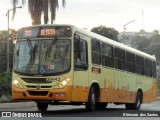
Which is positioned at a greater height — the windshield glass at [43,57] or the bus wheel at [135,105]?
the windshield glass at [43,57]

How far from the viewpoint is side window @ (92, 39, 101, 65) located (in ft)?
64.0

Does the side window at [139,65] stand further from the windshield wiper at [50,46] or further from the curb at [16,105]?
the windshield wiper at [50,46]

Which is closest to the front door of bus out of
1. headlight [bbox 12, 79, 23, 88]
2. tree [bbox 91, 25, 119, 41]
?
headlight [bbox 12, 79, 23, 88]

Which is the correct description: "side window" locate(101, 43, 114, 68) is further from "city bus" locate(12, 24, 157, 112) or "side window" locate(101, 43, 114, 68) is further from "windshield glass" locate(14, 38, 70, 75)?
"windshield glass" locate(14, 38, 70, 75)

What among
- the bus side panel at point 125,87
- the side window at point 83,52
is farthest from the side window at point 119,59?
the side window at point 83,52

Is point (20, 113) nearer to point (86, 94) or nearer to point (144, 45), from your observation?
point (86, 94)

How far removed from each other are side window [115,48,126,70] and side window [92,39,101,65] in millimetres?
2305

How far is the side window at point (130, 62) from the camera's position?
2431 cm

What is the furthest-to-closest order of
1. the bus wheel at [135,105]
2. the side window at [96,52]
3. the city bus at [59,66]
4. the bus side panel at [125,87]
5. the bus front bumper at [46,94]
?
the bus wheel at [135,105], the bus side panel at [125,87], the side window at [96,52], the city bus at [59,66], the bus front bumper at [46,94]

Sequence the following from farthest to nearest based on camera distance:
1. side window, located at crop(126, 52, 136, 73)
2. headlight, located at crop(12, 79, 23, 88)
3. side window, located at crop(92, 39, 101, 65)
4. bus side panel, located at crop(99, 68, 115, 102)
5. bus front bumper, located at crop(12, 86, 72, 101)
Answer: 1. side window, located at crop(126, 52, 136, 73)
2. bus side panel, located at crop(99, 68, 115, 102)
3. side window, located at crop(92, 39, 101, 65)
4. headlight, located at crop(12, 79, 23, 88)
5. bus front bumper, located at crop(12, 86, 72, 101)

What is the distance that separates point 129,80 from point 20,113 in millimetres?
11582

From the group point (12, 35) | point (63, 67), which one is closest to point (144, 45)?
point (12, 35)

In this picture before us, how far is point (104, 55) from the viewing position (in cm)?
2084

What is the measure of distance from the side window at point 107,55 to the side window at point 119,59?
2.04 feet
